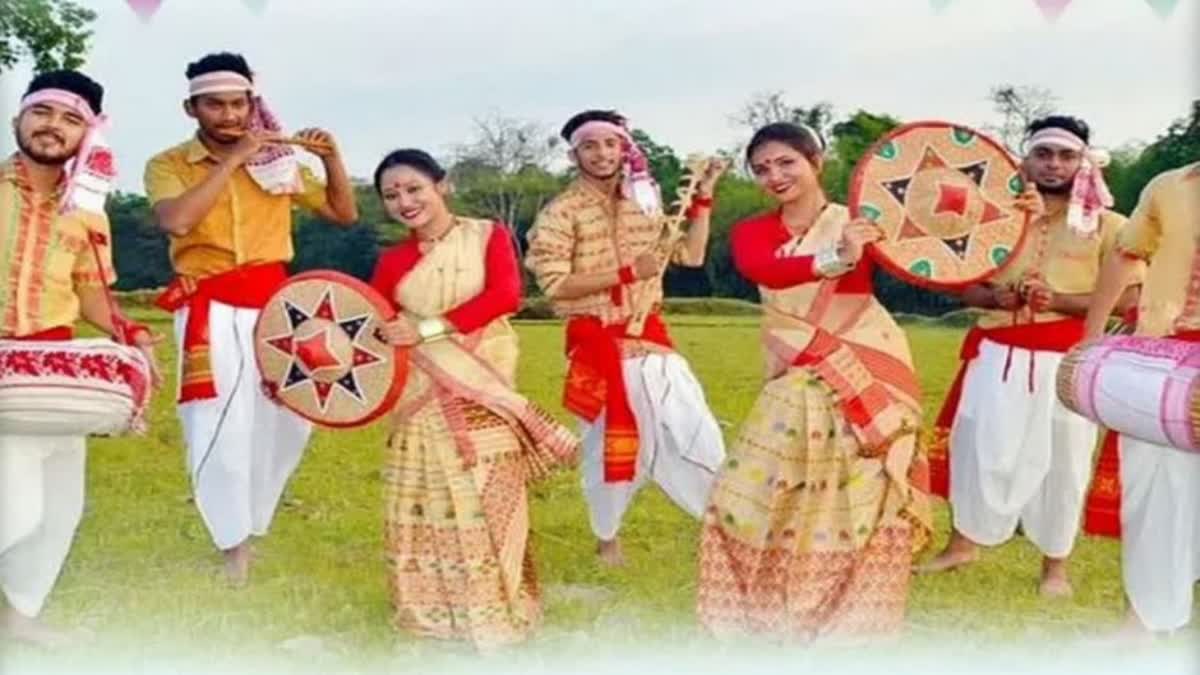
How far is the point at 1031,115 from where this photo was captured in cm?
534

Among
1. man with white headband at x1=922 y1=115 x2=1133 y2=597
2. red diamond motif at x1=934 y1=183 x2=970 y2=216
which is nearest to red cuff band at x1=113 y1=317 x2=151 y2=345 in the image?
red diamond motif at x1=934 y1=183 x2=970 y2=216

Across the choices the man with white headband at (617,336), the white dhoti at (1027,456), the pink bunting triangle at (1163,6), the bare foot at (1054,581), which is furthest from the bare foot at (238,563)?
the pink bunting triangle at (1163,6)

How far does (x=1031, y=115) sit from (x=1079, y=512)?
3.48 feet

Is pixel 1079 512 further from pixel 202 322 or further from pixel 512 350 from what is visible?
pixel 202 322

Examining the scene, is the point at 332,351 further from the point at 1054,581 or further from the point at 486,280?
the point at 1054,581

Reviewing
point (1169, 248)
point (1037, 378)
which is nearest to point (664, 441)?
point (1037, 378)

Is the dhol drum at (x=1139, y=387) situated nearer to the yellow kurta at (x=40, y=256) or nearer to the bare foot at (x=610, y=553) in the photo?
the bare foot at (x=610, y=553)

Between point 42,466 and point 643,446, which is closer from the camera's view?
point 42,466

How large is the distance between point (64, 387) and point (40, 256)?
36 centimetres

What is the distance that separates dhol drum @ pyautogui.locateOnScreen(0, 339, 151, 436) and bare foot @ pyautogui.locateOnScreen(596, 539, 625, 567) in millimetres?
1390

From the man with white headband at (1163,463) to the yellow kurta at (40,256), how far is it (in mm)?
2482

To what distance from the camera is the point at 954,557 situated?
5602mm

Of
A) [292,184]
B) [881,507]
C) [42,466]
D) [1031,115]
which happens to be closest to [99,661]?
[42,466]

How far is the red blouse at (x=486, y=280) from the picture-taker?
4863mm
